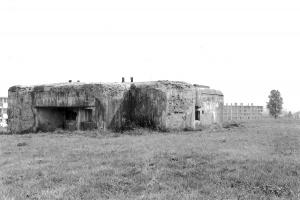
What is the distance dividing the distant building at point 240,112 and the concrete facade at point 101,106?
4502cm

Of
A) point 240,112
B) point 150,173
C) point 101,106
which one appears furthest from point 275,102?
point 150,173

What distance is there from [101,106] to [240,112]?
173 feet

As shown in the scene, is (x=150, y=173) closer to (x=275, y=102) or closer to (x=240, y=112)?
(x=275, y=102)

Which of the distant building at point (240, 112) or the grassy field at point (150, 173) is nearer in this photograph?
the grassy field at point (150, 173)

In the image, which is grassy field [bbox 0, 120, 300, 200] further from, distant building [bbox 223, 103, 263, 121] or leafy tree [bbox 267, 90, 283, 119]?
distant building [bbox 223, 103, 263, 121]

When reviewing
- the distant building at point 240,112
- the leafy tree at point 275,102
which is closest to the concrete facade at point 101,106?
the leafy tree at point 275,102

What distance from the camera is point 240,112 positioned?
61.6 m

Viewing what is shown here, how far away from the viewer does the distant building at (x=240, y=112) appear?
2298 inches

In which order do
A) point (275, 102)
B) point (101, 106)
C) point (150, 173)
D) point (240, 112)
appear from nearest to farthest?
point (150, 173) → point (101, 106) → point (275, 102) → point (240, 112)

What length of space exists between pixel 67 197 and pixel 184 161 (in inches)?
108

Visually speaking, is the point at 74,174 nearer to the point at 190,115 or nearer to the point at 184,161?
the point at 184,161

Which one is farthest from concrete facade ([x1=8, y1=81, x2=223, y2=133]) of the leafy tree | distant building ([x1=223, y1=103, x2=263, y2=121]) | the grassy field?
distant building ([x1=223, y1=103, x2=263, y2=121])

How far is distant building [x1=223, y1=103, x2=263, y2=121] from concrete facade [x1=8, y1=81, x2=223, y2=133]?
4502 cm

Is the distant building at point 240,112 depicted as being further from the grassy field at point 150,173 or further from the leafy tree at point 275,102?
the grassy field at point 150,173
